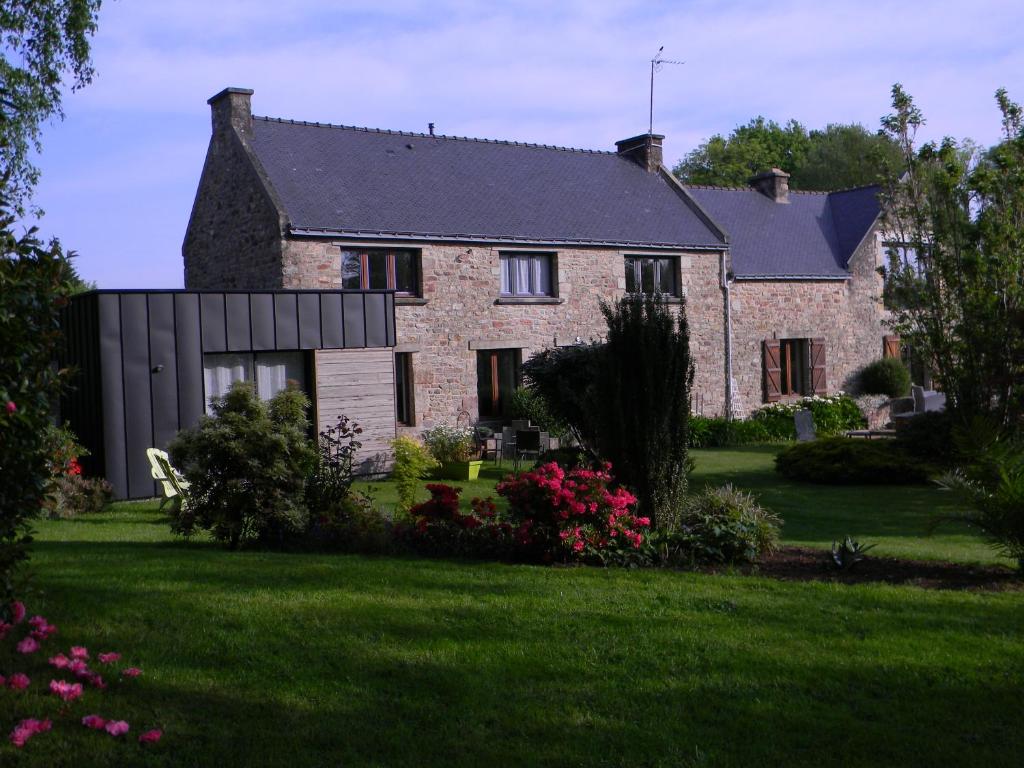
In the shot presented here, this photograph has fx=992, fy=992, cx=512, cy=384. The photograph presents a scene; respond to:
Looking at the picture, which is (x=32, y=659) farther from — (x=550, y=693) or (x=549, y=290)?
(x=549, y=290)

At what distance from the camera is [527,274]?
926 inches

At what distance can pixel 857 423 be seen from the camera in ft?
90.3

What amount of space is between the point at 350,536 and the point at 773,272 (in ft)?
70.8

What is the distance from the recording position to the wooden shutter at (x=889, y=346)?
3098cm

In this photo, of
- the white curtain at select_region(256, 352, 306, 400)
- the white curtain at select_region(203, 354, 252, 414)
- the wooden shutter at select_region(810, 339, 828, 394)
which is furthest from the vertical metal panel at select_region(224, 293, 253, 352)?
the wooden shutter at select_region(810, 339, 828, 394)

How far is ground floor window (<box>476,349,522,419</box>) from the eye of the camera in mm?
22984

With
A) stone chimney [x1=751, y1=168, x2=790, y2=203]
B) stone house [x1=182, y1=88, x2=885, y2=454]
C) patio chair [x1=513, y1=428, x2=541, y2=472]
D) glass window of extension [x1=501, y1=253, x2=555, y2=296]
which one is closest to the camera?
patio chair [x1=513, y1=428, x2=541, y2=472]

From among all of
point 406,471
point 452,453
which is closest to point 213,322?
point 406,471

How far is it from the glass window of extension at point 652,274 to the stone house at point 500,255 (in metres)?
0.05

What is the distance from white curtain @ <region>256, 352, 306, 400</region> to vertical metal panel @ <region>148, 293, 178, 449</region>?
191 cm

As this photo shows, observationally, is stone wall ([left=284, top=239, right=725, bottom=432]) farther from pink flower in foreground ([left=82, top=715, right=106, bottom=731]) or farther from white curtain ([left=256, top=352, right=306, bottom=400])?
pink flower in foreground ([left=82, top=715, right=106, bottom=731])

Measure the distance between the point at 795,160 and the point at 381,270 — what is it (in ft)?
142

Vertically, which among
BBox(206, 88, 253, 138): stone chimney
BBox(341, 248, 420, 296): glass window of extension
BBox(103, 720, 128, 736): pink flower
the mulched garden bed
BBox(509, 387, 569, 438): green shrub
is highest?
BBox(206, 88, 253, 138): stone chimney

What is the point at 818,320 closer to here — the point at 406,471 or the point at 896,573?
the point at 406,471
